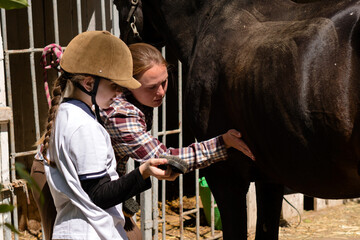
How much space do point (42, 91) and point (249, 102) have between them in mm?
2874

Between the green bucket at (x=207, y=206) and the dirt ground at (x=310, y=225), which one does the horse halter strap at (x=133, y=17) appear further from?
the dirt ground at (x=310, y=225)

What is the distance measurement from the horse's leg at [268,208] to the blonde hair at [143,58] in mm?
1219

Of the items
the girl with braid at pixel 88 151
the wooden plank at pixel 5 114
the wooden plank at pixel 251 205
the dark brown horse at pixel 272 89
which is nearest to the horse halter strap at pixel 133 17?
the dark brown horse at pixel 272 89

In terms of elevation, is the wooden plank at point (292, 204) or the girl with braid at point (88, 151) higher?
the girl with braid at point (88, 151)

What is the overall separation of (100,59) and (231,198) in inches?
56.8

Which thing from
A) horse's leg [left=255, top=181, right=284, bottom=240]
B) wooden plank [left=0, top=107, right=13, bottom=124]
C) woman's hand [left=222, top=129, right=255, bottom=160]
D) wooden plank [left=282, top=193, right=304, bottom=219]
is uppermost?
wooden plank [left=0, top=107, right=13, bottom=124]

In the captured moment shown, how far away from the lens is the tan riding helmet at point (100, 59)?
6.41ft

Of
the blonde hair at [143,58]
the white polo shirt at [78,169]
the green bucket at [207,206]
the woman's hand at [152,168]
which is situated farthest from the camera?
the green bucket at [207,206]

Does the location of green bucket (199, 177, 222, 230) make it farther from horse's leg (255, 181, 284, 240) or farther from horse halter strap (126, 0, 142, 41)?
horse halter strap (126, 0, 142, 41)

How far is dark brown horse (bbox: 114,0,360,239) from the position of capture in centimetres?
235

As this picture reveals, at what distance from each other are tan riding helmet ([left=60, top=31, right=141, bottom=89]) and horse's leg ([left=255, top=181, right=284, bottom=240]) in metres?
1.65

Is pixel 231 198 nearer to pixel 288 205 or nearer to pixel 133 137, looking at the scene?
pixel 133 137

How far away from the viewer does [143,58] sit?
2.55 m

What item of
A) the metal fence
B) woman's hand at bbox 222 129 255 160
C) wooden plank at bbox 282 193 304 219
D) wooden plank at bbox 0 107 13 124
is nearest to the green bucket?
the metal fence
